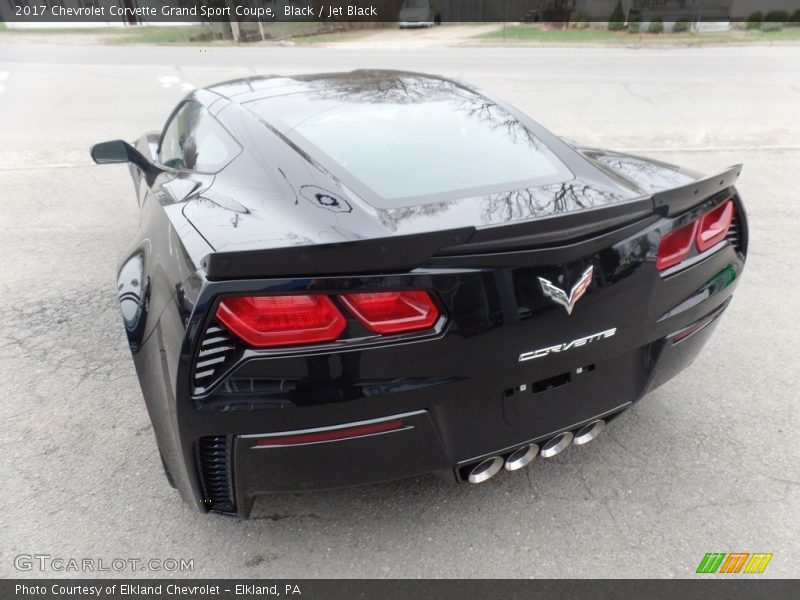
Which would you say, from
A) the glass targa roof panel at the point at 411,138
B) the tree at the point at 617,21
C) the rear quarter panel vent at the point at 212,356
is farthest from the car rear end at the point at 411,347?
the tree at the point at 617,21

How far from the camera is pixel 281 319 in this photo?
1674 millimetres

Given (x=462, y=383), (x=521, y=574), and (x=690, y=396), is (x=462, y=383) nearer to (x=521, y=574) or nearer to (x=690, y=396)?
(x=521, y=574)

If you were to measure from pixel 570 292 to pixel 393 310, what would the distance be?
1.76 ft

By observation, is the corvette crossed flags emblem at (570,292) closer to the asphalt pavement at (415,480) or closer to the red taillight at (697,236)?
the red taillight at (697,236)

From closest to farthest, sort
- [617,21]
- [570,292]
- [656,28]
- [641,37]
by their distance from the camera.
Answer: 1. [570,292]
2. [641,37]
3. [656,28]
4. [617,21]

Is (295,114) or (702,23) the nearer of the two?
(295,114)

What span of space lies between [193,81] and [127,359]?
36.1 feet

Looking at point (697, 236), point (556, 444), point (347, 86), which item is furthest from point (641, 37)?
point (556, 444)

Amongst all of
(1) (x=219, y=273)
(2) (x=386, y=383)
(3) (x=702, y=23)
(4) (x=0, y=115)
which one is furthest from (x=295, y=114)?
(3) (x=702, y=23)

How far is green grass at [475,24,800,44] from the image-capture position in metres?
21.3

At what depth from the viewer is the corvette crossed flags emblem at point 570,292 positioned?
1.81 m

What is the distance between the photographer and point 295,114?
275 cm
